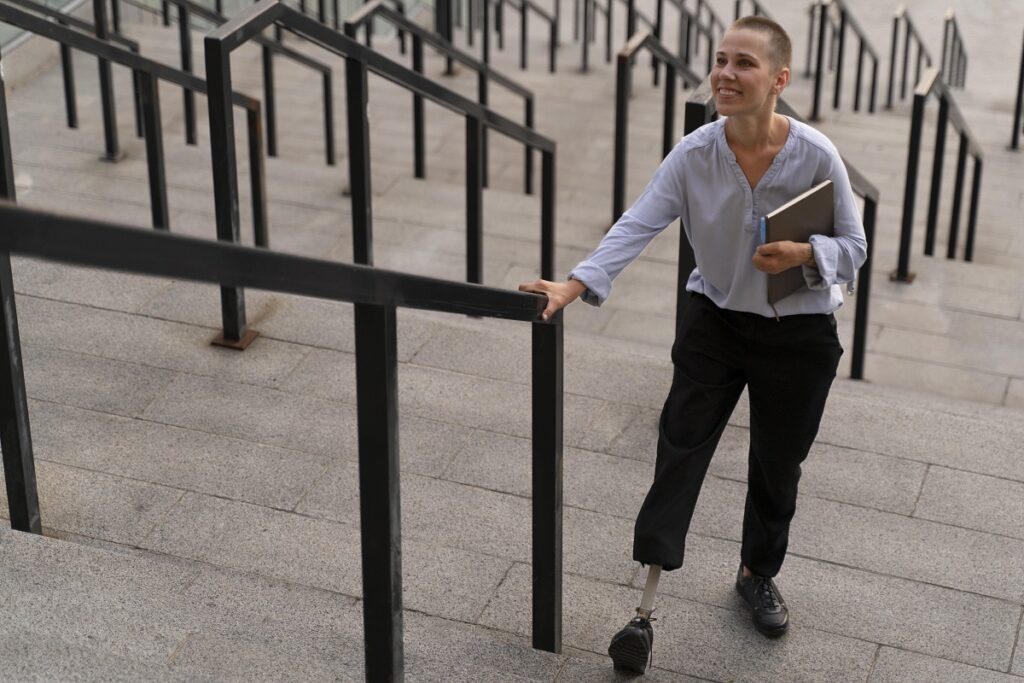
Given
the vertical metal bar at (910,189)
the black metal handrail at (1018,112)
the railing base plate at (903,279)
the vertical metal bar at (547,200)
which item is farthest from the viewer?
the black metal handrail at (1018,112)

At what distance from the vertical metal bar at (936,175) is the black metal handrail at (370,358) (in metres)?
4.46

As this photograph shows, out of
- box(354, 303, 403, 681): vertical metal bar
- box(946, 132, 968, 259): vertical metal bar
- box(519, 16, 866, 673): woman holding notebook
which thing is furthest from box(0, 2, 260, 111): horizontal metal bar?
box(946, 132, 968, 259): vertical metal bar

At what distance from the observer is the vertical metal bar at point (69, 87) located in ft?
22.7

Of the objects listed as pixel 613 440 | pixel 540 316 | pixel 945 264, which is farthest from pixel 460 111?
pixel 945 264

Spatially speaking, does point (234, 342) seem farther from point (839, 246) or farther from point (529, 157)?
point (529, 157)

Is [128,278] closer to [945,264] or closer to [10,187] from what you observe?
[10,187]

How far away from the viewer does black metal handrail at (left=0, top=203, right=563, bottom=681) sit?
1554 millimetres

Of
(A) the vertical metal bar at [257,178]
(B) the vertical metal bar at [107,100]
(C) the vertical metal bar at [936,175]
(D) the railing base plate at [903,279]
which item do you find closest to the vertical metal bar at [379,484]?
(A) the vertical metal bar at [257,178]

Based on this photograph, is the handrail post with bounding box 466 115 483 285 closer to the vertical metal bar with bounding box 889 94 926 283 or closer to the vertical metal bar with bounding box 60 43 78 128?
the vertical metal bar with bounding box 889 94 926 283

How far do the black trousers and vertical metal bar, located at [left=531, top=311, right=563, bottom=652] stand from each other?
0.73ft

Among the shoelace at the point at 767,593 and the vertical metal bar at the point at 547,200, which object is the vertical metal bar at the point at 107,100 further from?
the shoelace at the point at 767,593

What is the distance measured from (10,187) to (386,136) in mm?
5207

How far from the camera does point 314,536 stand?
3.54 metres

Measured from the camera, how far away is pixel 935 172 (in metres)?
7.06
